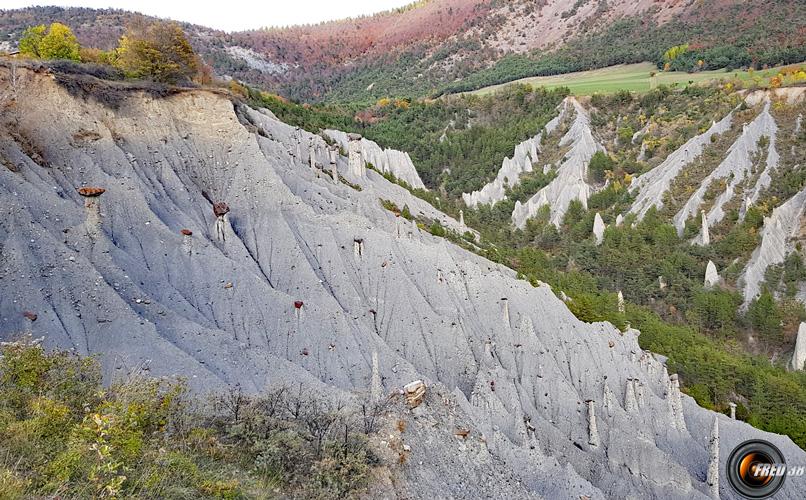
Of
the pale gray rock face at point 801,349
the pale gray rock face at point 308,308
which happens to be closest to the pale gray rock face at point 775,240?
the pale gray rock face at point 801,349

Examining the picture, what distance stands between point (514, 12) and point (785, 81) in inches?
4006

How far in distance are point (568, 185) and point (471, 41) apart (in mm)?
95501

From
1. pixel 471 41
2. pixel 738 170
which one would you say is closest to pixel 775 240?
pixel 738 170

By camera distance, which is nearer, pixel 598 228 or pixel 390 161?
pixel 598 228

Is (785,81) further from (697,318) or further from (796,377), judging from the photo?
(796,377)

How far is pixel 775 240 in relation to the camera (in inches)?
1647

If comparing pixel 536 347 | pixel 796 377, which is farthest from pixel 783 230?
pixel 536 347

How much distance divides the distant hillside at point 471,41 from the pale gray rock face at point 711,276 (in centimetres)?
4376

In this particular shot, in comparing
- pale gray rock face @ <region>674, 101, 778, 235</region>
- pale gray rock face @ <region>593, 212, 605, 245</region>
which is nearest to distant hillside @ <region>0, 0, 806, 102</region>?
pale gray rock face @ <region>674, 101, 778, 235</region>

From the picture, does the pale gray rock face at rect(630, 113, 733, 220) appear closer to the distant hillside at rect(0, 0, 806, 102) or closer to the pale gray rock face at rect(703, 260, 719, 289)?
the pale gray rock face at rect(703, 260, 719, 289)

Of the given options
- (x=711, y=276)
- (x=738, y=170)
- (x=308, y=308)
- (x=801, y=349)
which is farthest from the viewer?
(x=738, y=170)

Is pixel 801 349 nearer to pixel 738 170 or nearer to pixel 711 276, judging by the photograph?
pixel 711 276

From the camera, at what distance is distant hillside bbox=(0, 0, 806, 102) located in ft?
274

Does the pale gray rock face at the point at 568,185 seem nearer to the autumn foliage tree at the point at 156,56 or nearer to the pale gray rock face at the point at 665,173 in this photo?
the pale gray rock face at the point at 665,173
